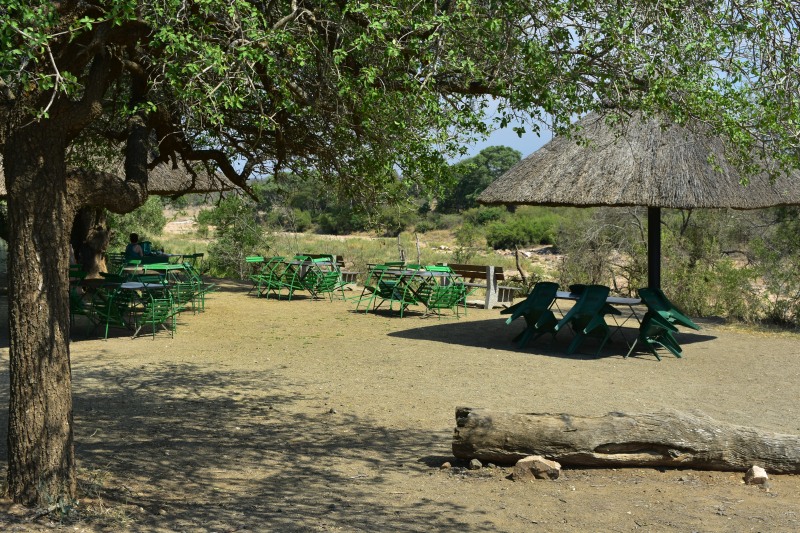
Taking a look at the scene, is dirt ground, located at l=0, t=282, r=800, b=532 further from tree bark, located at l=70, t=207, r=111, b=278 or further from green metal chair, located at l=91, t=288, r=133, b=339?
tree bark, located at l=70, t=207, r=111, b=278

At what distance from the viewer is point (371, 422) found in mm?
6664

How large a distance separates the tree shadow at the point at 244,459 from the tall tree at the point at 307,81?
67 cm

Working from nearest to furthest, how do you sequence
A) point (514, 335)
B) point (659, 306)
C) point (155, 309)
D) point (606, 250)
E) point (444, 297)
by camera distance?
point (659, 306)
point (155, 309)
point (514, 335)
point (444, 297)
point (606, 250)

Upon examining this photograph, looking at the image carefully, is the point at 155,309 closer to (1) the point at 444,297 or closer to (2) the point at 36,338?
(1) the point at 444,297

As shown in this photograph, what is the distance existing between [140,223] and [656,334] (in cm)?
1480

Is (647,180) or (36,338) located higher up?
(647,180)

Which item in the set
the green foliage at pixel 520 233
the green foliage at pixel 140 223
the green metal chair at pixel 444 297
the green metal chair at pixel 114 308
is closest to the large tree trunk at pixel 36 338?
the green metal chair at pixel 114 308

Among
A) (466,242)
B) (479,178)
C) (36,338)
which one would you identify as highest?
(479,178)

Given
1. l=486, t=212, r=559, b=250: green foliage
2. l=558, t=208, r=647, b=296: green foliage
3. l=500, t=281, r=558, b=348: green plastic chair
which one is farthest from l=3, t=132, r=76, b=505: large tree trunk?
l=486, t=212, r=559, b=250: green foliage

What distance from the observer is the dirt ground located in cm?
446

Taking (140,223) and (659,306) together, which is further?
(140,223)

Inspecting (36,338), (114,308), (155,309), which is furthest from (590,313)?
(36,338)

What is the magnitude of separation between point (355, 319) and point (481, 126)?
23.7 ft

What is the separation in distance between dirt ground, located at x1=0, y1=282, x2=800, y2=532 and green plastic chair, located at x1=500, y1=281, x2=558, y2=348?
229 millimetres
